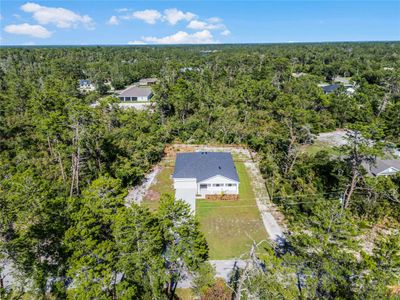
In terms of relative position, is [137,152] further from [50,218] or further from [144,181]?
[50,218]

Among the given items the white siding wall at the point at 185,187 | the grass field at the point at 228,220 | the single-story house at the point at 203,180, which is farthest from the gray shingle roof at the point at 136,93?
the white siding wall at the point at 185,187

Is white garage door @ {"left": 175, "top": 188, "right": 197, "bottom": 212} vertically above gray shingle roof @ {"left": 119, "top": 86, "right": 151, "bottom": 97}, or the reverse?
gray shingle roof @ {"left": 119, "top": 86, "right": 151, "bottom": 97}

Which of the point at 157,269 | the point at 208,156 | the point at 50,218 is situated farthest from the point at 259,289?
the point at 208,156

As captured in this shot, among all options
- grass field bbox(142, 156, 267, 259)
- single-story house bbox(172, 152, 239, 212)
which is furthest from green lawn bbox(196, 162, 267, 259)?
single-story house bbox(172, 152, 239, 212)

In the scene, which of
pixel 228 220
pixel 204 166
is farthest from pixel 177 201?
pixel 204 166

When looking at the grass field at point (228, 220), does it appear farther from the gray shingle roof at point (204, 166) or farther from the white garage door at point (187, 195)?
the gray shingle roof at point (204, 166)

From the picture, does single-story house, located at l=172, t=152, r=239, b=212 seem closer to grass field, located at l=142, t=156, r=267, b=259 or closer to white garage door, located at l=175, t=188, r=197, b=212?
white garage door, located at l=175, t=188, r=197, b=212

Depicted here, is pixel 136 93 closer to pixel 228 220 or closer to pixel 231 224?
pixel 228 220
